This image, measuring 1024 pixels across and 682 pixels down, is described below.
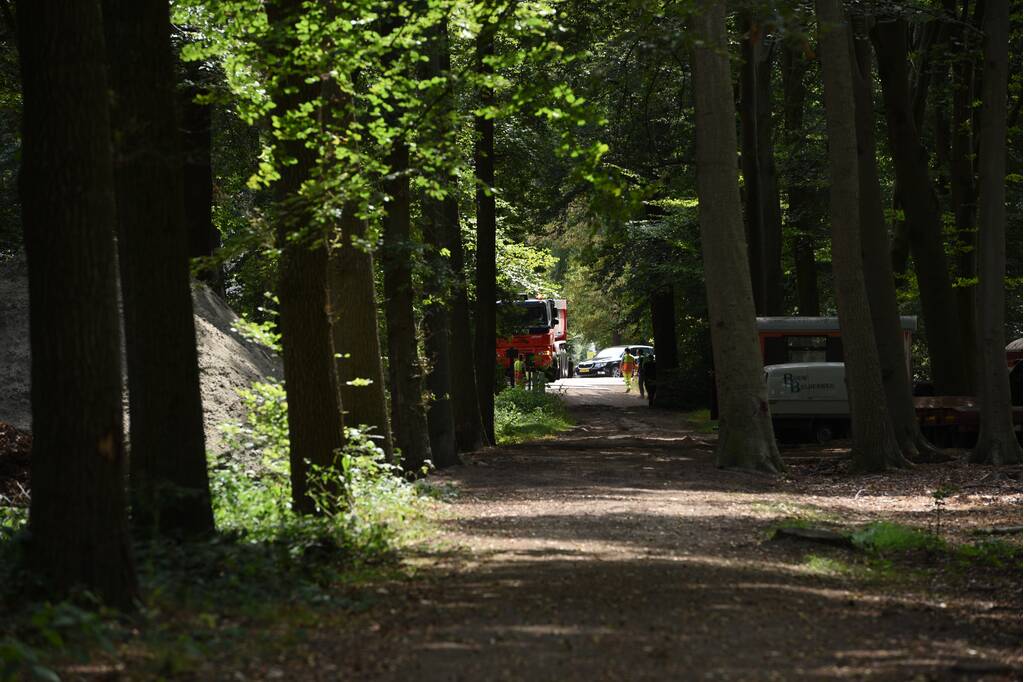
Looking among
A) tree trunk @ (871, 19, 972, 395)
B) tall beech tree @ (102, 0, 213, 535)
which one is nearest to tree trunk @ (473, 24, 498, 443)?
tree trunk @ (871, 19, 972, 395)

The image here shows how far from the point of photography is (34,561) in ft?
23.7

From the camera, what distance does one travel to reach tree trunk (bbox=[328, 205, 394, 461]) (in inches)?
578

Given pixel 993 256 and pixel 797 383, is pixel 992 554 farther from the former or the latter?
pixel 797 383

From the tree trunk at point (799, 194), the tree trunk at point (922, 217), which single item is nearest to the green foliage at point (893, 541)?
the tree trunk at point (922, 217)

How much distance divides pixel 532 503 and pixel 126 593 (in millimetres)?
7948

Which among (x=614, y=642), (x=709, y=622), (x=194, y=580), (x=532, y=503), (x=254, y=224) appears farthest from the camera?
(x=532, y=503)

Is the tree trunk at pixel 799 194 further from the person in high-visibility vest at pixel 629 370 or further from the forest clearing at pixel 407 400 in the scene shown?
the person in high-visibility vest at pixel 629 370

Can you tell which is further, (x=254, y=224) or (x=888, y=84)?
(x=888, y=84)

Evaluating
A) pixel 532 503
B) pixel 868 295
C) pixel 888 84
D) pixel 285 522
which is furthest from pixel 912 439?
pixel 285 522

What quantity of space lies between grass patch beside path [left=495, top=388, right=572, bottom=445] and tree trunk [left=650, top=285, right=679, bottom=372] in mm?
3933

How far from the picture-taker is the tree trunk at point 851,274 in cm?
1920

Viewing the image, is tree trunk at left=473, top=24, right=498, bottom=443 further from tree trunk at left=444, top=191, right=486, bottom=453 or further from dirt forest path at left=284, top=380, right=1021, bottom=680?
dirt forest path at left=284, top=380, right=1021, bottom=680

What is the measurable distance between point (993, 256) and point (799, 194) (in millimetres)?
18056

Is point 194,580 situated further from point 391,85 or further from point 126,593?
point 391,85
